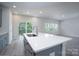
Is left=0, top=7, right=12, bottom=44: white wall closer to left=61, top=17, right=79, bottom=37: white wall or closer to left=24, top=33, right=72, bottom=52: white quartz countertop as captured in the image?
left=24, top=33, right=72, bottom=52: white quartz countertop

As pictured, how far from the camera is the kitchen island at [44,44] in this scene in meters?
1.69

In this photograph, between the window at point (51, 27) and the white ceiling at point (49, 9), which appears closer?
the white ceiling at point (49, 9)

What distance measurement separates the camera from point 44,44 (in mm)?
1722

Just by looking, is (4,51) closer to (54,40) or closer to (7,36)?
(7,36)

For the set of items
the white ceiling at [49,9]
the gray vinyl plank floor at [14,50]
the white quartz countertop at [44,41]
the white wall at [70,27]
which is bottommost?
the gray vinyl plank floor at [14,50]

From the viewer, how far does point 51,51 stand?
173 cm

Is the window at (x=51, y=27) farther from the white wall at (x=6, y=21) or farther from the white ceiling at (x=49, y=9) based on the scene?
the white wall at (x=6, y=21)

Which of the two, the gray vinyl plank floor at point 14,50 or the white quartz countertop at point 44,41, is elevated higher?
the white quartz countertop at point 44,41

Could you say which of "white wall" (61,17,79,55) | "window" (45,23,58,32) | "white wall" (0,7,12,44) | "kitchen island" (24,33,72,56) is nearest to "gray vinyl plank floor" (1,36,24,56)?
"kitchen island" (24,33,72,56)

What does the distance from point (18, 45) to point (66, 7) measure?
95 centimetres

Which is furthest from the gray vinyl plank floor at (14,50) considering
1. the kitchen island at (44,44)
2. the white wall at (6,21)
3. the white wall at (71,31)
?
the white wall at (71,31)

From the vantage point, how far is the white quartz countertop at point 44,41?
1694 mm

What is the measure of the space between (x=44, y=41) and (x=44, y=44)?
1.8 inches

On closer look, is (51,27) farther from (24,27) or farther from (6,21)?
(6,21)
